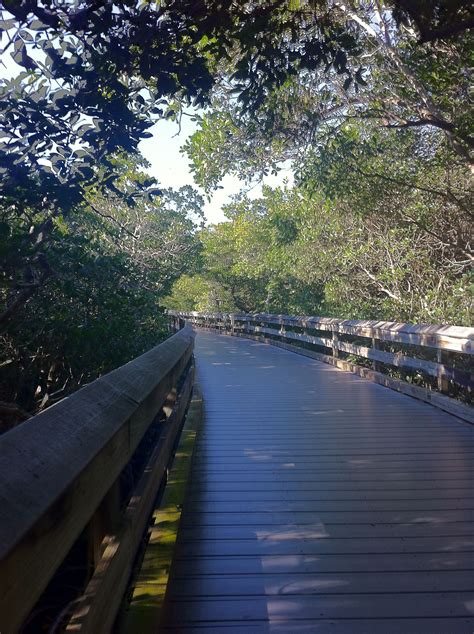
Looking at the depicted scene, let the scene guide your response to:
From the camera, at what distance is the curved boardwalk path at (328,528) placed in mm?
2793

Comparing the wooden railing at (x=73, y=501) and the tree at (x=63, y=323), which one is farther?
the tree at (x=63, y=323)

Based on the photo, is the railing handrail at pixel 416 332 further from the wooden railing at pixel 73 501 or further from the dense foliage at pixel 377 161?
the wooden railing at pixel 73 501

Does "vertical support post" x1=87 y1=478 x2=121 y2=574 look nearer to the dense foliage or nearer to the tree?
the tree

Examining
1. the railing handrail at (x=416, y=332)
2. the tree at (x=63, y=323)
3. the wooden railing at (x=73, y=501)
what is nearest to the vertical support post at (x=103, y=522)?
the wooden railing at (x=73, y=501)

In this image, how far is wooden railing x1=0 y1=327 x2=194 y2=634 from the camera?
129 centimetres

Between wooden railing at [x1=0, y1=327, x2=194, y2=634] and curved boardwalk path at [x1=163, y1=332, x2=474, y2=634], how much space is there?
0.62 m

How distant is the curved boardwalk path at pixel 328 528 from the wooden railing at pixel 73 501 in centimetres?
62

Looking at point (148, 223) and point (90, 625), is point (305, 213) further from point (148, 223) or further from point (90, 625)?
point (90, 625)

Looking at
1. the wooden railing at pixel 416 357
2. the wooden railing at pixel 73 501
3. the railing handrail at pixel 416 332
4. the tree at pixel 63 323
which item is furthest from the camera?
the wooden railing at pixel 416 357

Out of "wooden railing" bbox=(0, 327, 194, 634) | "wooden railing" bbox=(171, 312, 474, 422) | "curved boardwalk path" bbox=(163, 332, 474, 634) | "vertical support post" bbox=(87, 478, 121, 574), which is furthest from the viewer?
"wooden railing" bbox=(171, 312, 474, 422)

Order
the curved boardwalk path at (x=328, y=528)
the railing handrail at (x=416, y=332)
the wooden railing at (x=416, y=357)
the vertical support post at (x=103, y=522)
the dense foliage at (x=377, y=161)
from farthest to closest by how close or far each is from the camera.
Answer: the dense foliage at (x=377, y=161), the wooden railing at (x=416, y=357), the railing handrail at (x=416, y=332), the curved boardwalk path at (x=328, y=528), the vertical support post at (x=103, y=522)

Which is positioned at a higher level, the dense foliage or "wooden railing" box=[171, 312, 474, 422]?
the dense foliage

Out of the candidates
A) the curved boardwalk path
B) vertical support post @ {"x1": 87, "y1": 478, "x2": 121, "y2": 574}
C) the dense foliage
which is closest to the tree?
the curved boardwalk path

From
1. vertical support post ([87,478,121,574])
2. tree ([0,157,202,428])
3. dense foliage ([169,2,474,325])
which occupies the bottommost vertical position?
vertical support post ([87,478,121,574])
